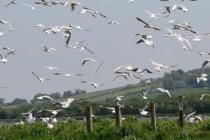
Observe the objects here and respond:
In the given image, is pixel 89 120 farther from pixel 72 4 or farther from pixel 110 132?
pixel 72 4

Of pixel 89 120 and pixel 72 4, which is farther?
pixel 89 120

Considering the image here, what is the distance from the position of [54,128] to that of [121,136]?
4.70 metres

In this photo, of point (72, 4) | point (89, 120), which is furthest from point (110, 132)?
point (72, 4)

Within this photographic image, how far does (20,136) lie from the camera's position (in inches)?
1023

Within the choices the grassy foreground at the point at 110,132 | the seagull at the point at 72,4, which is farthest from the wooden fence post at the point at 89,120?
the seagull at the point at 72,4

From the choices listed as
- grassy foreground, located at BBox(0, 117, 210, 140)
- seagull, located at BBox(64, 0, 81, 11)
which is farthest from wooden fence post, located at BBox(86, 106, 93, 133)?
seagull, located at BBox(64, 0, 81, 11)

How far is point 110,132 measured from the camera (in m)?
→ 24.1

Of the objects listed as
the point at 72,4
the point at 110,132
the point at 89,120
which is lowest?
the point at 110,132

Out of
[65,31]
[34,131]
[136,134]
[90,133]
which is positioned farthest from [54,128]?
[65,31]

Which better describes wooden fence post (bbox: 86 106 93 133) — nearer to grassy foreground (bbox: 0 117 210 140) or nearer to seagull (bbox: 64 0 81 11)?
grassy foreground (bbox: 0 117 210 140)

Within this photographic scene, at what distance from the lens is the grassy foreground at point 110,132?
22.4 metres

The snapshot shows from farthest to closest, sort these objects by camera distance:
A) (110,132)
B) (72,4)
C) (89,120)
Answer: (89,120)
(110,132)
(72,4)

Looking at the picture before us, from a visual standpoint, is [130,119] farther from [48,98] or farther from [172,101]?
[172,101]

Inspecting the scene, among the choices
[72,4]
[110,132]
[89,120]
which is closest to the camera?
[72,4]
